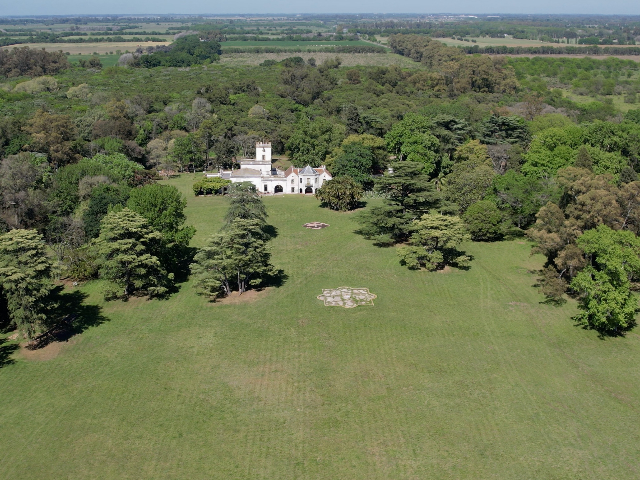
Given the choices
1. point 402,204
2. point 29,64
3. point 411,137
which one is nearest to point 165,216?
point 402,204

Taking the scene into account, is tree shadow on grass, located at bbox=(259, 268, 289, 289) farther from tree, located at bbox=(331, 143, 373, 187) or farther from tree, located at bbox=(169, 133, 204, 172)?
tree, located at bbox=(169, 133, 204, 172)

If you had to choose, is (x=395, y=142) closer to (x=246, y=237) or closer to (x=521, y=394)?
(x=246, y=237)

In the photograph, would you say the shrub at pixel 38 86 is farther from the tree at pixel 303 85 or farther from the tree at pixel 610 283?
the tree at pixel 610 283

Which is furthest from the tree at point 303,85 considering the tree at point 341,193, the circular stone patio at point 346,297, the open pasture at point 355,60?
the circular stone patio at point 346,297

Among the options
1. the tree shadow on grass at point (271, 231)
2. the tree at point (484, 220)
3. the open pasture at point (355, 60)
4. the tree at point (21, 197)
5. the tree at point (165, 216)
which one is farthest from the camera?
the open pasture at point (355, 60)

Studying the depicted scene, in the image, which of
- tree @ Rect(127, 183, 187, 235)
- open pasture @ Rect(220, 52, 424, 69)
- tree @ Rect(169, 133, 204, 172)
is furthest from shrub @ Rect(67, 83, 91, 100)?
tree @ Rect(127, 183, 187, 235)

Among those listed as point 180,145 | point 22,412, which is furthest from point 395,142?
point 22,412
